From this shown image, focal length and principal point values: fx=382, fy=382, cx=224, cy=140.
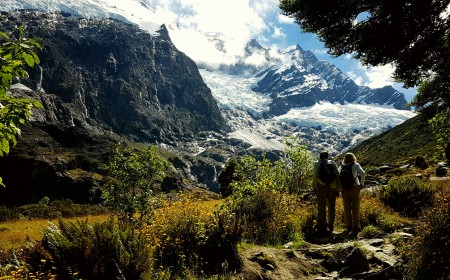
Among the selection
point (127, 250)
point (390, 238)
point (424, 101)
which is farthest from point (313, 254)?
point (424, 101)

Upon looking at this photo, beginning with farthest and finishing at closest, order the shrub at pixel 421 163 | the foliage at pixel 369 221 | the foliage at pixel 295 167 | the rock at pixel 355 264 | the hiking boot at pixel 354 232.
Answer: the shrub at pixel 421 163 < the foliage at pixel 295 167 < the foliage at pixel 369 221 < the hiking boot at pixel 354 232 < the rock at pixel 355 264

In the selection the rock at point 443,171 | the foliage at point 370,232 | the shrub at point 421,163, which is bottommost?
the foliage at point 370,232

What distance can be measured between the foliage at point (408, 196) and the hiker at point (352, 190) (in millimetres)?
3792

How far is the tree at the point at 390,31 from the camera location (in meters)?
12.1

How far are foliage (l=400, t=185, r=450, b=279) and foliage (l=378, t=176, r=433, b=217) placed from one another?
8824 mm

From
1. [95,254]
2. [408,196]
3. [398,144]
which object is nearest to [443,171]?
[408,196]

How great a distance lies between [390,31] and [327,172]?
499cm

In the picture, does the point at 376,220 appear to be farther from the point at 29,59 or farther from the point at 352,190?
the point at 29,59

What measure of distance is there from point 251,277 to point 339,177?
6682 millimetres

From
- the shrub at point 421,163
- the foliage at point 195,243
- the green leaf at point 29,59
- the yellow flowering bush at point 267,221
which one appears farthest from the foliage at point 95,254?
the shrub at point 421,163

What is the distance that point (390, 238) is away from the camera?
35.4 feet

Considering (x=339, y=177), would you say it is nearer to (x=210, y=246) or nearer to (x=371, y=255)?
(x=371, y=255)

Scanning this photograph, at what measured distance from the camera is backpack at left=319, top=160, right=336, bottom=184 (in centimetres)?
1298

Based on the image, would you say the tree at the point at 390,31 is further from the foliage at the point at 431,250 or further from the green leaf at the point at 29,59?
the green leaf at the point at 29,59
